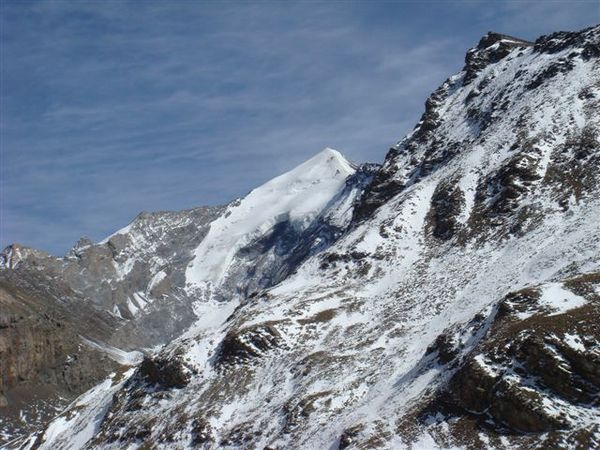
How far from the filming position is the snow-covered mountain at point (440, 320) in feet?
149

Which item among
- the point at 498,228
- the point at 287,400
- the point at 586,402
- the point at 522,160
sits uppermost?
the point at 522,160

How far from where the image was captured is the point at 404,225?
91812 millimetres

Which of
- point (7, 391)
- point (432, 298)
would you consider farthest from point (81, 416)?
point (7, 391)

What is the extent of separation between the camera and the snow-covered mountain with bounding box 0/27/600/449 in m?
45.5

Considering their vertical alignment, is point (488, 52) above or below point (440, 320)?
above

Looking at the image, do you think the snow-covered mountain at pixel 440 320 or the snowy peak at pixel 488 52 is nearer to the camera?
the snow-covered mountain at pixel 440 320

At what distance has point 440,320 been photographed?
66312 mm

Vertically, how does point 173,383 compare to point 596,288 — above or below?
above

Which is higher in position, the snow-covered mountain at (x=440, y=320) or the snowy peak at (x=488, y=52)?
the snowy peak at (x=488, y=52)

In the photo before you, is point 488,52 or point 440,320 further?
point 488,52

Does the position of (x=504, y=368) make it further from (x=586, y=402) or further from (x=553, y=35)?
(x=553, y=35)

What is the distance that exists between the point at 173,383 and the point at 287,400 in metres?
18.5

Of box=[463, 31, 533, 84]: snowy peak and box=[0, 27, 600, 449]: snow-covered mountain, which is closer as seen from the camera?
box=[0, 27, 600, 449]: snow-covered mountain

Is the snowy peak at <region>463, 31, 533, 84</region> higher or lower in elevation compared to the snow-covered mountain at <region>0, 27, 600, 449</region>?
higher
